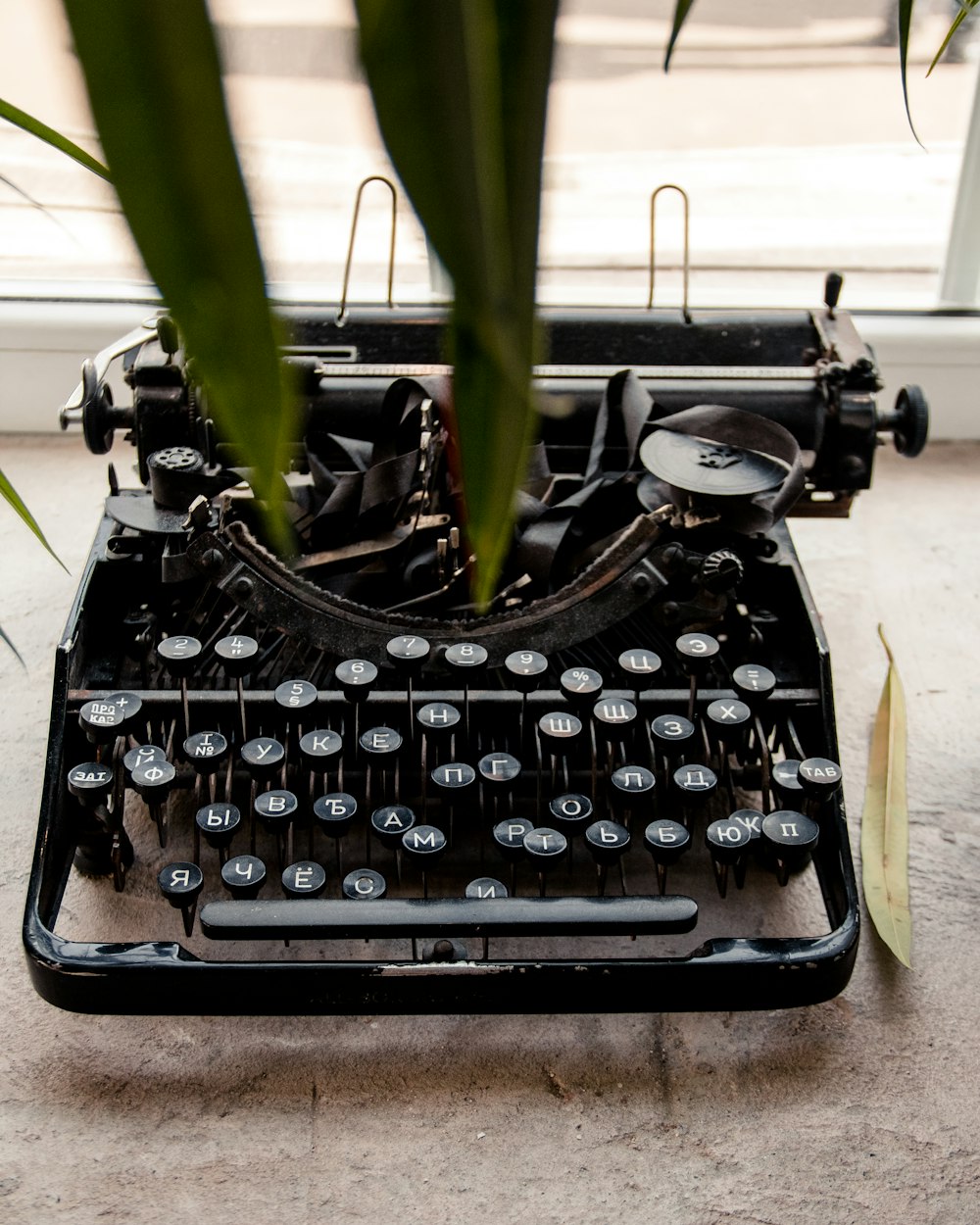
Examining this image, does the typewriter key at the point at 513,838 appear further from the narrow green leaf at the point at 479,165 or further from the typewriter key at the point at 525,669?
the narrow green leaf at the point at 479,165

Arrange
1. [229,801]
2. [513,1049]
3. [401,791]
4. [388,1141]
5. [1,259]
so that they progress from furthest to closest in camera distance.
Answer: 1. [1,259]
2. [401,791]
3. [229,801]
4. [513,1049]
5. [388,1141]

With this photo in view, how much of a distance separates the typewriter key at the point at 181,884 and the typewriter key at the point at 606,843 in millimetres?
438

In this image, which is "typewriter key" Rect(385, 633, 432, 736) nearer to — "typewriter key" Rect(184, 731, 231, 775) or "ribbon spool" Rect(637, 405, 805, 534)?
"typewriter key" Rect(184, 731, 231, 775)

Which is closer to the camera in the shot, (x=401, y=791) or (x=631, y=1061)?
(x=631, y=1061)

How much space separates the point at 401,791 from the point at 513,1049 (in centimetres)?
39

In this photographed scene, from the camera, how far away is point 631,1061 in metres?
1.43

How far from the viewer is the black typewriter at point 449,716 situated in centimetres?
141

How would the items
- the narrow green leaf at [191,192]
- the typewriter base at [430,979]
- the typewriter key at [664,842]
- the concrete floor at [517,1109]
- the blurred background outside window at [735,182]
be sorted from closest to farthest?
1. the narrow green leaf at [191,192]
2. the concrete floor at [517,1109]
3. the typewriter base at [430,979]
4. the typewriter key at [664,842]
5. the blurred background outside window at [735,182]

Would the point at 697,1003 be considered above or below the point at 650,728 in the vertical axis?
below

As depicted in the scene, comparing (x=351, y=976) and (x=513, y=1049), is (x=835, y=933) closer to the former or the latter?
(x=513, y=1049)

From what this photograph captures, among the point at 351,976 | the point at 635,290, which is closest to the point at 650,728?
the point at 351,976

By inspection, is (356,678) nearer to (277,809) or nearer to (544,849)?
(277,809)

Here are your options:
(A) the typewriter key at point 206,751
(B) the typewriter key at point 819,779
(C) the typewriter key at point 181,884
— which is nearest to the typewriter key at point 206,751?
(A) the typewriter key at point 206,751

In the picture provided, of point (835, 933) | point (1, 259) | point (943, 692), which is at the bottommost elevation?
point (943, 692)
